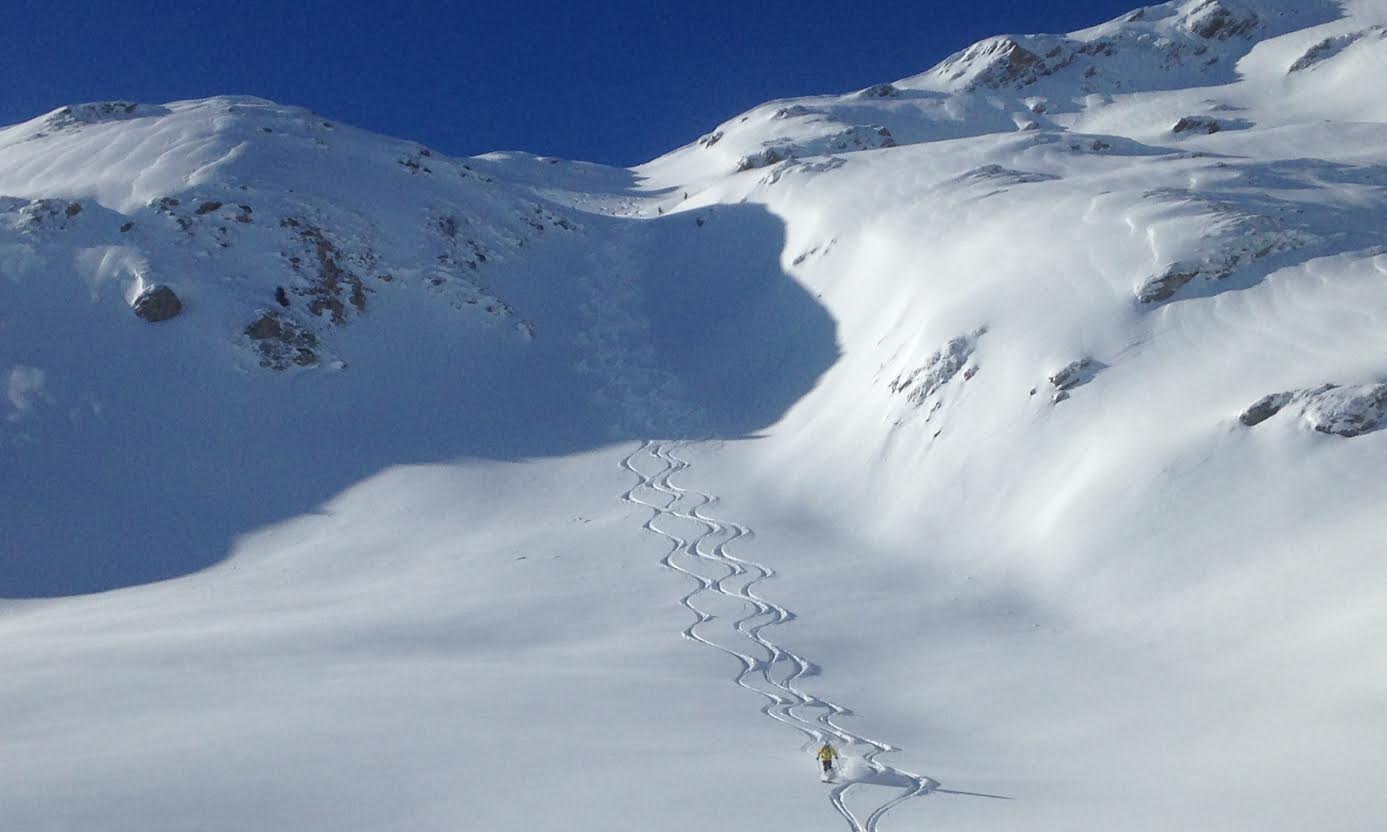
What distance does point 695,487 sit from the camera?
27.9 meters

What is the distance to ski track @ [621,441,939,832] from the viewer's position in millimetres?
11742

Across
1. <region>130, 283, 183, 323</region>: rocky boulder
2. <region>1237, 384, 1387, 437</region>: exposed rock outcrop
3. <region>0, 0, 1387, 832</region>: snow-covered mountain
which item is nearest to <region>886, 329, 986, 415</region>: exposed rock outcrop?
<region>0, 0, 1387, 832</region>: snow-covered mountain

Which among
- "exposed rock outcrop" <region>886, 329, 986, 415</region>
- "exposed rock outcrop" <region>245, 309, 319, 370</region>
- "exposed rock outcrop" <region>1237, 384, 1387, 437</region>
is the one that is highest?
"exposed rock outcrop" <region>245, 309, 319, 370</region>

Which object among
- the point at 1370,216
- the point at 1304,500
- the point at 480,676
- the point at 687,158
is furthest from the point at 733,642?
the point at 687,158

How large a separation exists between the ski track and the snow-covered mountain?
0.13 meters

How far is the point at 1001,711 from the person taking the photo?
14.2 m

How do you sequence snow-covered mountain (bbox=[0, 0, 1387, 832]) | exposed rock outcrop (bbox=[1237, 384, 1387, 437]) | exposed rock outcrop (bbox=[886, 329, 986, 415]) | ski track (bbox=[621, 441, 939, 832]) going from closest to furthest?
snow-covered mountain (bbox=[0, 0, 1387, 832]), ski track (bbox=[621, 441, 939, 832]), exposed rock outcrop (bbox=[1237, 384, 1387, 437]), exposed rock outcrop (bbox=[886, 329, 986, 415])

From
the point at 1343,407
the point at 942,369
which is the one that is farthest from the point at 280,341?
the point at 1343,407

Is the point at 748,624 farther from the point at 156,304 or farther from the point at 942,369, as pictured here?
the point at 156,304

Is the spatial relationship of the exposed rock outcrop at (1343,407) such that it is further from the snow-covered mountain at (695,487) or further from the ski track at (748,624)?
the ski track at (748,624)

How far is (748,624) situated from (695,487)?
9.66 metres

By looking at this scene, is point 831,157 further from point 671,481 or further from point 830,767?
point 830,767

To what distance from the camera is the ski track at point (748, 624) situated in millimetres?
11742

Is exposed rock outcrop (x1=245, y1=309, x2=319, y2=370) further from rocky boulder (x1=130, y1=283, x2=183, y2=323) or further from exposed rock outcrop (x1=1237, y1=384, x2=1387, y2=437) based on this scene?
exposed rock outcrop (x1=1237, y1=384, x2=1387, y2=437)
